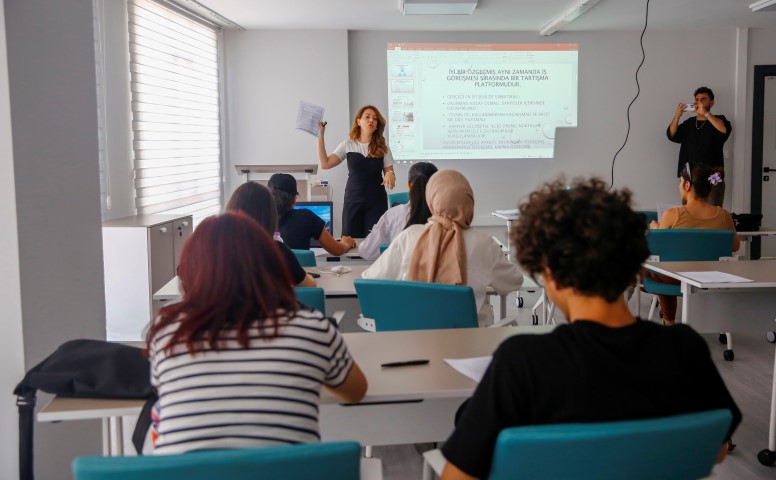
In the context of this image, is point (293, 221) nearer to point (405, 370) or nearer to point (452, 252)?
point (452, 252)

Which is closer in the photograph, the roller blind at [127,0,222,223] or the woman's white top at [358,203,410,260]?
the woman's white top at [358,203,410,260]

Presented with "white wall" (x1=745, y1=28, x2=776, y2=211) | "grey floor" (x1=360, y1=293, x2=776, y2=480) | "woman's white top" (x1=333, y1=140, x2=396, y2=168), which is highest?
"white wall" (x1=745, y1=28, x2=776, y2=211)

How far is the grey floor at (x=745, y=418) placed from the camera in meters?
3.12

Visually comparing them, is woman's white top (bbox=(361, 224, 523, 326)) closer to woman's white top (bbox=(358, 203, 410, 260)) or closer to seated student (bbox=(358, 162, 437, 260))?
seated student (bbox=(358, 162, 437, 260))

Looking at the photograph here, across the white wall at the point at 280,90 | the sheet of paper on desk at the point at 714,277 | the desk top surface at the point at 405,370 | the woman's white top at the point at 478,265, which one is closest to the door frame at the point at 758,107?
the white wall at the point at 280,90

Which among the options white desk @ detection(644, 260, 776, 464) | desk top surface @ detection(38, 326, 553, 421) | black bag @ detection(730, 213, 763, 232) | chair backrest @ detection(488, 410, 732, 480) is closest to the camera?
chair backrest @ detection(488, 410, 732, 480)

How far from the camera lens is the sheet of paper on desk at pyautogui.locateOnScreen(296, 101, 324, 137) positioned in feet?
21.4

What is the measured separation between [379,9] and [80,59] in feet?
15.6

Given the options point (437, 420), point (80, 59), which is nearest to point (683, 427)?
point (437, 420)

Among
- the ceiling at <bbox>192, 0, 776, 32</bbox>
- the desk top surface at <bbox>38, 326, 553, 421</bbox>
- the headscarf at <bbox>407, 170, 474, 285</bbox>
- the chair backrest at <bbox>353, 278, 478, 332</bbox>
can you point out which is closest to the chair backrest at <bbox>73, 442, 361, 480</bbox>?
the desk top surface at <bbox>38, 326, 553, 421</bbox>

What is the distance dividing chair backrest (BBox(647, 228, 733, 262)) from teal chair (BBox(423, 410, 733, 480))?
3.20 m

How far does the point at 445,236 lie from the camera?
3.06m

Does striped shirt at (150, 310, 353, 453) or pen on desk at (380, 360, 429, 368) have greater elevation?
striped shirt at (150, 310, 353, 453)

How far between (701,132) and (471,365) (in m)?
7.43
